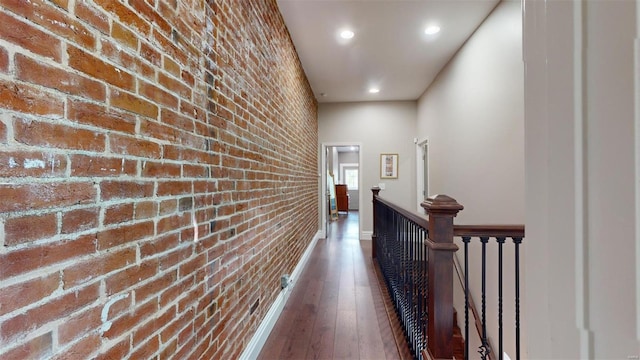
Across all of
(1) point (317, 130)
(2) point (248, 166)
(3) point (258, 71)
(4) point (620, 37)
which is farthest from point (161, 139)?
(1) point (317, 130)

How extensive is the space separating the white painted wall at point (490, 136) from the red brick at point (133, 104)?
8.08ft

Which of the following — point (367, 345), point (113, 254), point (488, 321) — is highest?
point (113, 254)

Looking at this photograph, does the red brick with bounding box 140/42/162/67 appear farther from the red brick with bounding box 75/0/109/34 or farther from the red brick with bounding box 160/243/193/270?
the red brick with bounding box 160/243/193/270

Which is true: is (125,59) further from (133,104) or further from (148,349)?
(148,349)

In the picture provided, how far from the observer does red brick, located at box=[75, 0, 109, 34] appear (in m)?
0.72

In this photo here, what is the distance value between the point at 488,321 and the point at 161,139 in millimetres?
3256

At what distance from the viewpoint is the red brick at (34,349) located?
22.9 inches

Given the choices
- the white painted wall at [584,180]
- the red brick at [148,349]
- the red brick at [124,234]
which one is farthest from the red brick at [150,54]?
the white painted wall at [584,180]

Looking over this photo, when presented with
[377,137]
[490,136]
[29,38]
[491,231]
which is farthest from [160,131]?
[377,137]

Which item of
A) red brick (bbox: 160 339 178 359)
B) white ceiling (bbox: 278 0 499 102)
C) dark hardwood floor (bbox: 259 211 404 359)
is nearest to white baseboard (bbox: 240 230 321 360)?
dark hardwood floor (bbox: 259 211 404 359)

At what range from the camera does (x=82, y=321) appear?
0.72m

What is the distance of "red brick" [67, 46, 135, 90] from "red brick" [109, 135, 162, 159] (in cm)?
16

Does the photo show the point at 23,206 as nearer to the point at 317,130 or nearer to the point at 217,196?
the point at 217,196

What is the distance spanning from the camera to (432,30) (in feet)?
9.97
